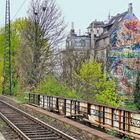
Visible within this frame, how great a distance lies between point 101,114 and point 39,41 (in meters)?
31.5

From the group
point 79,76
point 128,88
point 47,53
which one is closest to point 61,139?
point 47,53

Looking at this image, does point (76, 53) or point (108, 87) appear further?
point (76, 53)

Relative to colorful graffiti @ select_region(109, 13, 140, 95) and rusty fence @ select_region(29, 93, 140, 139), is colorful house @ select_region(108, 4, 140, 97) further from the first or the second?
rusty fence @ select_region(29, 93, 140, 139)

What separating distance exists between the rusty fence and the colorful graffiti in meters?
45.0

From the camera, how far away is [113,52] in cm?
7038

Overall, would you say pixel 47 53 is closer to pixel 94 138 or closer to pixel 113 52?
pixel 113 52

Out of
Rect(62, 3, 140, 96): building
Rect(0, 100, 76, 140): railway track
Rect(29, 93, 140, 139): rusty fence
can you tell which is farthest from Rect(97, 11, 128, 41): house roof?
Rect(0, 100, 76, 140): railway track

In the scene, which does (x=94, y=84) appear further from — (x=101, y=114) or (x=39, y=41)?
(x=101, y=114)

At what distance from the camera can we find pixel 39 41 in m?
47.3

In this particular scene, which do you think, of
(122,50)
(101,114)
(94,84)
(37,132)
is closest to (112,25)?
(122,50)

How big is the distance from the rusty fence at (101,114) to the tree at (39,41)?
20.7 meters

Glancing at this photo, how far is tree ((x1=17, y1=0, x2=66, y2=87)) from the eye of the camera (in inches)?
1833

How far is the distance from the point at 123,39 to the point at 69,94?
4367 centimetres

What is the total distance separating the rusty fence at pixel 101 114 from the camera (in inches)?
533
